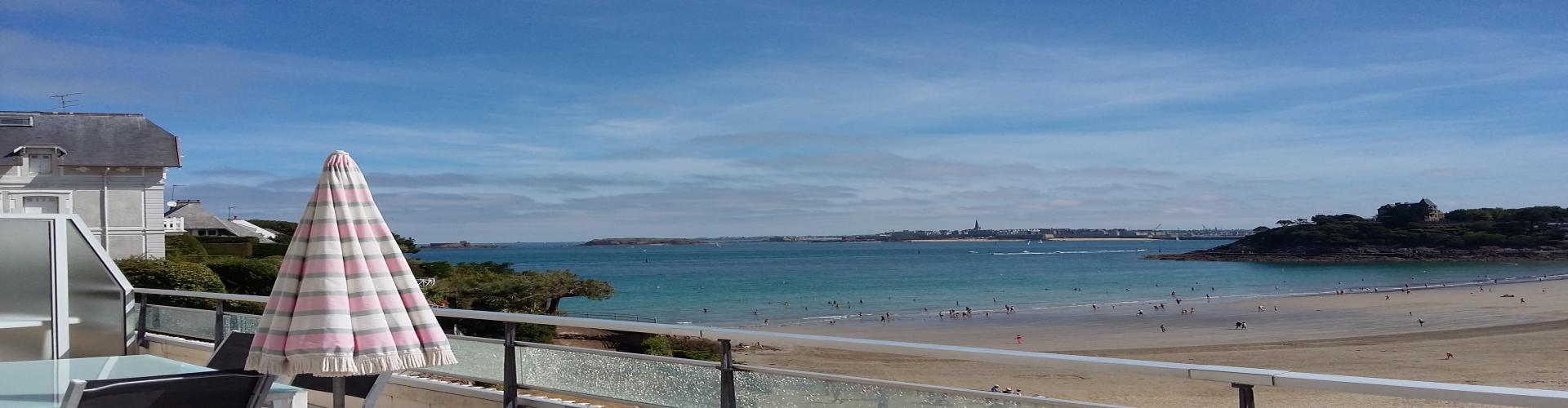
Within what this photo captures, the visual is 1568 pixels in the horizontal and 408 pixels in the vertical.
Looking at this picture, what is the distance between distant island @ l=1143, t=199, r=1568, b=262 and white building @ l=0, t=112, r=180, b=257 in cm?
9280

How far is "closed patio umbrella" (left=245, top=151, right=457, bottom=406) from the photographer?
3.02 m

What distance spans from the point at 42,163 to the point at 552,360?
3035 cm

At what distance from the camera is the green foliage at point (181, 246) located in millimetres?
30000

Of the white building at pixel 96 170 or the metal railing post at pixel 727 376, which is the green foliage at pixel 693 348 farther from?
the metal railing post at pixel 727 376

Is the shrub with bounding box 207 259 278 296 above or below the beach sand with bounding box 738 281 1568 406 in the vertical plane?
above

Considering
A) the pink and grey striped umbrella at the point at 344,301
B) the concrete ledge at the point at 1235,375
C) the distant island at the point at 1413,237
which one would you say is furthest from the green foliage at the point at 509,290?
the distant island at the point at 1413,237

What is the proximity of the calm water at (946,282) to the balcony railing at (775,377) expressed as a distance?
37612 mm

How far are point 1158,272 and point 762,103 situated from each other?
38.3 metres

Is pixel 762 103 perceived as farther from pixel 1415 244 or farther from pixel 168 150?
pixel 1415 244

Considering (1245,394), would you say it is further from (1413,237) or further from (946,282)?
(1413,237)

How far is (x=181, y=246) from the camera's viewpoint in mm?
32406

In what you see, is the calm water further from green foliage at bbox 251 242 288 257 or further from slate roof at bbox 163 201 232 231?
slate roof at bbox 163 201 232 231

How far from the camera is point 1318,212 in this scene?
11706 cm

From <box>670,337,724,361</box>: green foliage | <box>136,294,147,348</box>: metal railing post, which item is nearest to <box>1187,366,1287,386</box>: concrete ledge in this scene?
<box>136,294,147,348</box>: metal railing post
